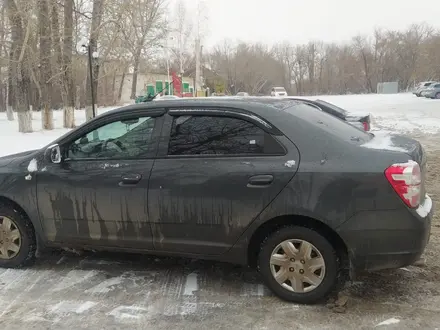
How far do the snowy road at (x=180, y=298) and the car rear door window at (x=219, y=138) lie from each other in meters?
1.20

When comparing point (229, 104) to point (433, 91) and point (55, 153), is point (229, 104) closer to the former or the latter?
point (55, 153)

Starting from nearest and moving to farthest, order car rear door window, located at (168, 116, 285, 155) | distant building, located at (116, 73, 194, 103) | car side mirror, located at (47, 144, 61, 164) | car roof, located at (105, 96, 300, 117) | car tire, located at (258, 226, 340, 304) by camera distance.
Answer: car tire, located at (258, 226, 340, 304)
car rear door window, located at (168, 116, 285, 155)
car roof, located at (105, 96, 300, 117)
car side mirror, located at (47, 144, 61, 164)
distant building, located at (116, 73, 194, 103)

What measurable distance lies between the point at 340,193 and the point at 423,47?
8373cm

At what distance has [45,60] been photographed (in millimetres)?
21734

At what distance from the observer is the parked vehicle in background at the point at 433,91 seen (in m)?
41.9

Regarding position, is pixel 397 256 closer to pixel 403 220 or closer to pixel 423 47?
pixel 403 220

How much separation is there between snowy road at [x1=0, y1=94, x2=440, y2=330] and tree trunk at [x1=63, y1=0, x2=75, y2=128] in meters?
18.4

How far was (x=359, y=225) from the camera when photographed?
11.1 ft

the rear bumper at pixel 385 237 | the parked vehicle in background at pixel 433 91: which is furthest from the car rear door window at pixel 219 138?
the parked vehicle in background at pixel 433 91

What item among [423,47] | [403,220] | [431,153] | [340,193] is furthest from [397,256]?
[423,47]

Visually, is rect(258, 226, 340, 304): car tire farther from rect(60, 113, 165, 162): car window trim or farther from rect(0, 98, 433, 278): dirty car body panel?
rect(60, 113, 165, 162): car window trim

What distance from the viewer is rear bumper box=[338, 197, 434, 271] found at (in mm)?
3340

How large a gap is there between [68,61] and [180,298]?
20.0 meters

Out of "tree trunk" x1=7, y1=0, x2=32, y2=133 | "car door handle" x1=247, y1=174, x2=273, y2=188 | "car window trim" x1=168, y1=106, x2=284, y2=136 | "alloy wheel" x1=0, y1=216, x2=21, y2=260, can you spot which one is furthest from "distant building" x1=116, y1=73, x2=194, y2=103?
"car door handle" x1=247, y1=174, x2=273, y2=188
